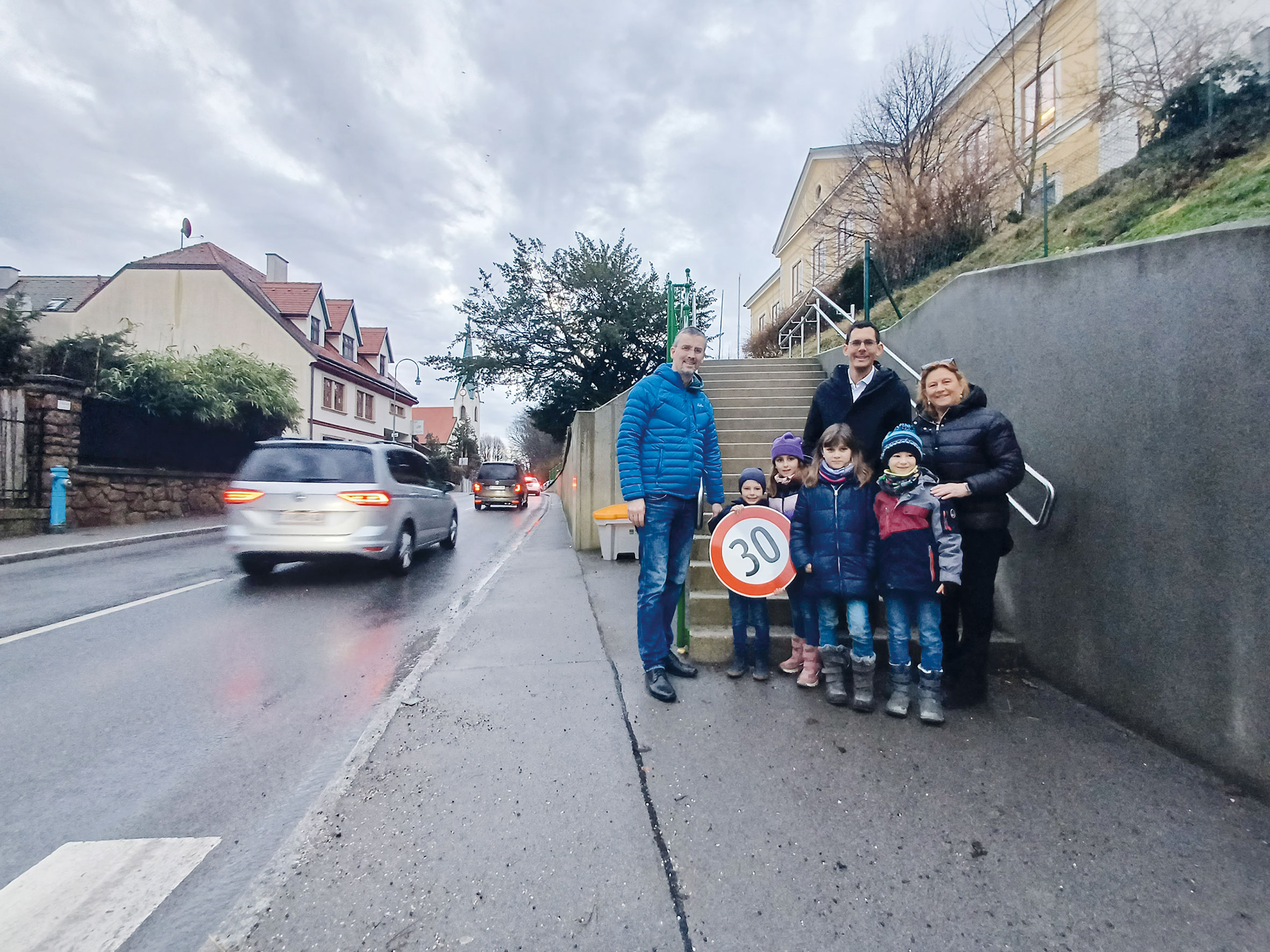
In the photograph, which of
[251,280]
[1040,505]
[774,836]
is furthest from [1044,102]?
[251,280]

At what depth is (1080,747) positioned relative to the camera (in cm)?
285

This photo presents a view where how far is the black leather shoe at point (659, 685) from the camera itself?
11.2ft

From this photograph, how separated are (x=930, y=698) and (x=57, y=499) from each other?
1485 cm

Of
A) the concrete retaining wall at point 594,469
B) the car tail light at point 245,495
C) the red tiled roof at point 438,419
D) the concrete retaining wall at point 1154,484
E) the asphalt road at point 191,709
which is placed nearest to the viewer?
the asphalt road at point 191,709

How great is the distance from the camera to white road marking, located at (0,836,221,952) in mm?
1795

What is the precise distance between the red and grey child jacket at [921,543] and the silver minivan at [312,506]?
5953 mm

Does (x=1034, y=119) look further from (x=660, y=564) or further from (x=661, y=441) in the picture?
(x=660, y=564)

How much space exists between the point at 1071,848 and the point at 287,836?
9.25ft

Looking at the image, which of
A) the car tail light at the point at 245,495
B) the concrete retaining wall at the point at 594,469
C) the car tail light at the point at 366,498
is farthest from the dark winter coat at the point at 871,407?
the car tail light at the point at 245,495

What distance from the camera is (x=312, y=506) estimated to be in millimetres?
6938

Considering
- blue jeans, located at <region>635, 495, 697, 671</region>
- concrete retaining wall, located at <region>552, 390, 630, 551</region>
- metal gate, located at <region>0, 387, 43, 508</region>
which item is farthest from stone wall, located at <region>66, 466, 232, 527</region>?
→ blue jeans, located at <region>635, 495, 697, 671</region>

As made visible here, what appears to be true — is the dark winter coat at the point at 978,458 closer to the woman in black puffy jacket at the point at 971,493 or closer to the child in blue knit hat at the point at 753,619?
the woman in black puffy jacket at the point at 971,493

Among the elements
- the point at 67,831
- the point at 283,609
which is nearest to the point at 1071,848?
the point at 67,831

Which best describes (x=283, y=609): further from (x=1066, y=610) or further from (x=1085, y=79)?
(x=1085, y=79)
